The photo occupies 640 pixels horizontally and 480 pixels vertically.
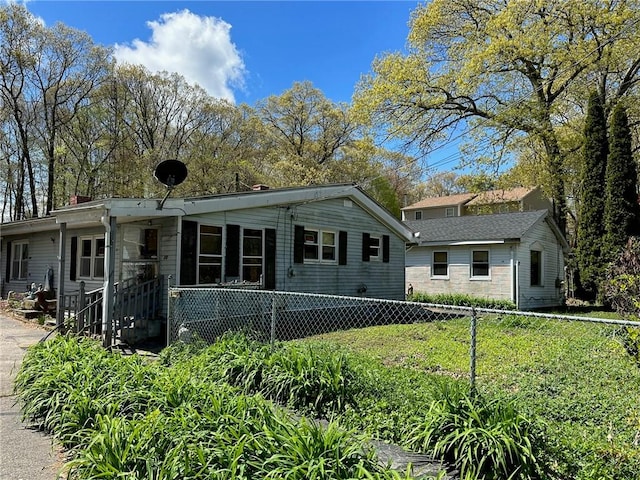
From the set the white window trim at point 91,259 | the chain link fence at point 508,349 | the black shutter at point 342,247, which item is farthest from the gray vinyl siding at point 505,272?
the white window trim at point 91,259

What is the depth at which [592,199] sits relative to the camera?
56.7 feet

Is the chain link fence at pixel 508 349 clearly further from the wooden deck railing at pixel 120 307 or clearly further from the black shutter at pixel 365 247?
the black shutter at pixel 365 247

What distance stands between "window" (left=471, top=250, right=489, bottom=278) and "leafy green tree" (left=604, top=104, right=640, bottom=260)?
4.24m

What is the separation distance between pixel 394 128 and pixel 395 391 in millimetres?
18012

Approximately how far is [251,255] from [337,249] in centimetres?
321

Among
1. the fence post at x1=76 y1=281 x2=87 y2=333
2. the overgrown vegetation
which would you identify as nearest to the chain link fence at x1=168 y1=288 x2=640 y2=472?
the fence post at x1=76 y1=281 x2=87 y2=333

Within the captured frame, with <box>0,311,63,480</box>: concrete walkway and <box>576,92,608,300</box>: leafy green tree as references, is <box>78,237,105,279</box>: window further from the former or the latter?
<box>576,92,608,300</box>: leafy green tree

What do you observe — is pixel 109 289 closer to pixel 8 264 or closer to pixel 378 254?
pixel 378 254

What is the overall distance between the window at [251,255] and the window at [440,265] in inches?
413

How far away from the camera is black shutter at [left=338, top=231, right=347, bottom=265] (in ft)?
44.0

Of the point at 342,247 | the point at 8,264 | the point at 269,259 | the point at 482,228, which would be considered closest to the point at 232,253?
the point at 269,259

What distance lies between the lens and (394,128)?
2088 centimetres

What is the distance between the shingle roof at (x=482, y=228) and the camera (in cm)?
1716

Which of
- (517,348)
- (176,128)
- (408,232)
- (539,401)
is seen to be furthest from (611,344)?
(176,128)
